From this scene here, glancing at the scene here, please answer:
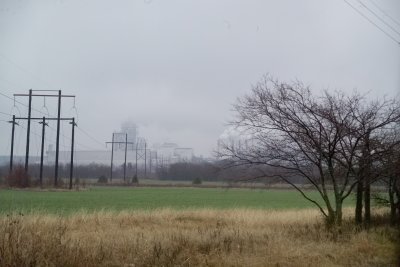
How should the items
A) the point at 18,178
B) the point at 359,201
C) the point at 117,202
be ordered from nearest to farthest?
the point at 359,201 → the point at 117,202 → the point at 18,178

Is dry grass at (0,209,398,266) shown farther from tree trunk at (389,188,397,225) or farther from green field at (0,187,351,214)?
green field at (0,187,351,214)

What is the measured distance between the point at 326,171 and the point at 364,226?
7.04 feet

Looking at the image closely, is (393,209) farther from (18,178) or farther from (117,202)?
(18,178)

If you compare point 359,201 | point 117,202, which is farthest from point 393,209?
point 117,202

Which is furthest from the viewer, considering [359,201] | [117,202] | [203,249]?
[117,202]

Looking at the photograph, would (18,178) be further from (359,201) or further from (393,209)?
(393,209)

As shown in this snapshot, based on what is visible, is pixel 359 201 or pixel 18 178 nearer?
pixel 359 201

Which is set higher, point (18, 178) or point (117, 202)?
point (18, 178)

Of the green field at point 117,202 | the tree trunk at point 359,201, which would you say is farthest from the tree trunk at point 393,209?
the green field at point 117,202

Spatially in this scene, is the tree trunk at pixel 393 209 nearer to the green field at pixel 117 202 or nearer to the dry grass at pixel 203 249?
the dry grass at pixel 203 249

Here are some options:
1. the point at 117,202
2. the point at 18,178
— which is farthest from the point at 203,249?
the point at 18,178

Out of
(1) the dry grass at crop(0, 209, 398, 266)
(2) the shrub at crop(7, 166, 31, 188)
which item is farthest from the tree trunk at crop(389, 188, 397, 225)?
(2) the shrub at crop(7, 166, 31, 188)

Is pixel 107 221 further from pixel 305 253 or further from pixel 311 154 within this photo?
pixel 305 253

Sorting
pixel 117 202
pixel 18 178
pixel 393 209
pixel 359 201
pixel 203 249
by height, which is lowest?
pixel 117 202
